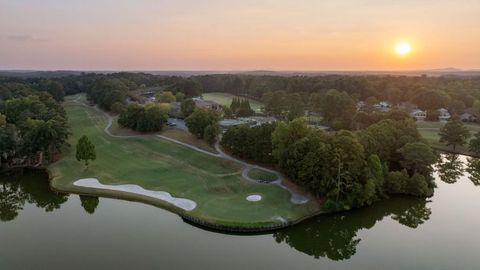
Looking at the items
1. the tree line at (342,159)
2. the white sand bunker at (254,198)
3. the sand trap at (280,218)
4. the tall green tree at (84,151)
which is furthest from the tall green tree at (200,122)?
the sand trap at (280,218)

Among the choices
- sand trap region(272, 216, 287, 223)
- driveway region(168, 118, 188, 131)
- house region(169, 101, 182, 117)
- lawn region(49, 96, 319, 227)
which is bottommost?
sand trap region(272, 216, 287, 223)

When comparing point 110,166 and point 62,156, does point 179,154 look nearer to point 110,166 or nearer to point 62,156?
point 110,166

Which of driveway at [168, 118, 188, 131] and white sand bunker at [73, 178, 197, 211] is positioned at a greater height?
driveway at [168, 118, 188, 131]

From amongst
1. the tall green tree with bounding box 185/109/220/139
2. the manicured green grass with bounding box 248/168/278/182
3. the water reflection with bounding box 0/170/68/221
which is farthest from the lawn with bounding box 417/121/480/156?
the water reflection with bounding box 0/170/68/221

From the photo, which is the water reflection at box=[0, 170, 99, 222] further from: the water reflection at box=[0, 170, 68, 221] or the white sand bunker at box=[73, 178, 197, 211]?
the white sand bunker at box=[73, 178, 197, 211]

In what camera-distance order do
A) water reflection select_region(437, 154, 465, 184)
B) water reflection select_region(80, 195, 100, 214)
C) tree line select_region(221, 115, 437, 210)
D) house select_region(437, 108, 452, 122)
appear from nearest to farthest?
tree line select_region(221, 115, 437, 210), water reflection select_region(80, 195, 100, 214), water reflection select_region(437, 154, 465, 184), house select_region(437, 108, 452, 122)

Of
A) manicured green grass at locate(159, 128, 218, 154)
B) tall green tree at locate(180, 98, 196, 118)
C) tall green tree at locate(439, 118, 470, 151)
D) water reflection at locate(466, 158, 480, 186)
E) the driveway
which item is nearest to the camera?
water reflection at locate(466, 158, 480, 186)

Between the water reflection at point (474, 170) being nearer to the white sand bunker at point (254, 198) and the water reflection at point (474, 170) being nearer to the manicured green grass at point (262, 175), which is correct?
the manicured green grass at point (262, 175)
